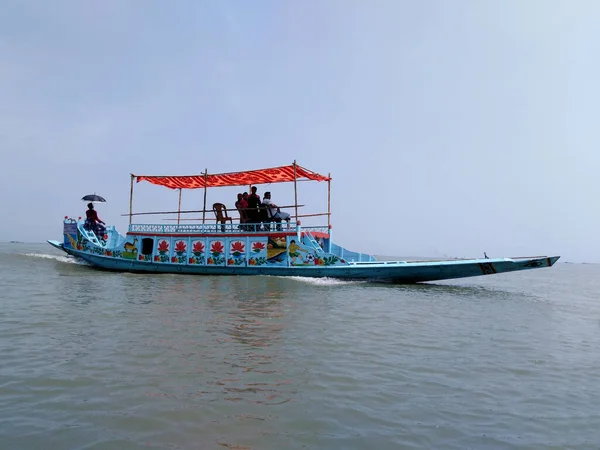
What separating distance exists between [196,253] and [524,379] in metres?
14.7

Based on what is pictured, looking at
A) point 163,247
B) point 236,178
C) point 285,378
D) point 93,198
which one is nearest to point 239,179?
point 236,178

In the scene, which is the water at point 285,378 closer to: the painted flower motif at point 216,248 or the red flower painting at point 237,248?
the red flower painting at point 237,248

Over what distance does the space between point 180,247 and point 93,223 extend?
Result: 23.4 ft

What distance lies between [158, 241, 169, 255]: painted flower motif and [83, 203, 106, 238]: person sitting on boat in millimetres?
5706

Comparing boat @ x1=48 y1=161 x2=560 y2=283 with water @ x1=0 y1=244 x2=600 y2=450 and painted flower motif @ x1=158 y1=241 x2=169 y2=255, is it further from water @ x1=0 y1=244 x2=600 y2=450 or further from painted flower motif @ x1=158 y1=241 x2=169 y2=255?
water @ x1=0 y1=244 x2=600 y2=450

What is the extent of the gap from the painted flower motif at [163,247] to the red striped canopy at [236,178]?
3.03 meters

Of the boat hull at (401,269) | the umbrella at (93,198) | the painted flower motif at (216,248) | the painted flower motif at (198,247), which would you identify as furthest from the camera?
the umbrella at (93,198)

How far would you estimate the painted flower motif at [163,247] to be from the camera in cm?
1880

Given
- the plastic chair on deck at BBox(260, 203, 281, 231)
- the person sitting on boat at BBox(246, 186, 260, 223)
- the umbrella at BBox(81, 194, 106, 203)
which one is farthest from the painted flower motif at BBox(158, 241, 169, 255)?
the umbrella at BBox(81, 194, 106, 203)

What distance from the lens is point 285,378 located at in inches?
196

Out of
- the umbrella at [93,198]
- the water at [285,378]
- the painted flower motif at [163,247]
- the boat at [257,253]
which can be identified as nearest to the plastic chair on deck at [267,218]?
the boat at [257,253]

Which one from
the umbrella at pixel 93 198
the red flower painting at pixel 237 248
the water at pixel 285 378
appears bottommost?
the water at pixel 285 378

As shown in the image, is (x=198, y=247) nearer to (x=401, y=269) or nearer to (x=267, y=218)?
(x=267, y=218)

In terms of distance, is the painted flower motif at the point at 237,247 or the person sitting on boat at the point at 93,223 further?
the person sitting on boat at the point at 93,223
